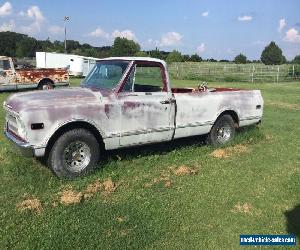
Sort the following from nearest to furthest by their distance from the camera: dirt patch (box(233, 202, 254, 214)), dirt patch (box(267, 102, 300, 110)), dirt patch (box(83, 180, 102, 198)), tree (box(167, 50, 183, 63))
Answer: dirt patch (box(233, 202, 254, 214)) → dirt patch (box(83, 180, 102, 198)) → dirt patch (box(267, 102, 300, 110)) → tree (box(167, 50, 183, 63))

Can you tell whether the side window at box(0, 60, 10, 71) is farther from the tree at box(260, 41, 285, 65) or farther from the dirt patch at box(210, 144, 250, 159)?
A: the tree at box(260, 41, 285, 65)

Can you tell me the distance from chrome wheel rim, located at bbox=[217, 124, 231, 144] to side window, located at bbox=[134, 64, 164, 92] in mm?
2010

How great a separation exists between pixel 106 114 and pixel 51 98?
3.05 feet

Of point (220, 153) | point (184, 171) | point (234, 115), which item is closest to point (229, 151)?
point (220, 153)

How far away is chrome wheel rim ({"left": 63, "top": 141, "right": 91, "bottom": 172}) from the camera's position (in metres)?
6.63

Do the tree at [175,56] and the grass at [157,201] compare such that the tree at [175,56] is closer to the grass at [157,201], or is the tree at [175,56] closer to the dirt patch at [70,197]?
the grass at [157,201]

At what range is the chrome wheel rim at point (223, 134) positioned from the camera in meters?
9.13

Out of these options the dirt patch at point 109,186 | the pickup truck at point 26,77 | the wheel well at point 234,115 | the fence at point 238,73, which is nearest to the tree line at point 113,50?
the fence at point 238,73

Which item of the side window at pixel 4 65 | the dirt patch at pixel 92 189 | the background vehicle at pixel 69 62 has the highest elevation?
the background vehicle at pixel 69 62

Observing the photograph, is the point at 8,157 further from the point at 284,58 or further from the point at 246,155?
the point at 284,58

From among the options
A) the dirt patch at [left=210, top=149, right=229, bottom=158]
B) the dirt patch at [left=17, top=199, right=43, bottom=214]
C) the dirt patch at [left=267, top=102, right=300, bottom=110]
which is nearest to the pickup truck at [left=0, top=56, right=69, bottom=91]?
the dirt patch at [left=267, top=102, right=300, bottom=110]

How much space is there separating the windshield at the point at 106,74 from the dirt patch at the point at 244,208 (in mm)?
2960

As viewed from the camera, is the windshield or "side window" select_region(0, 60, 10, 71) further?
"side window" select_region(0, 60, 10, 71)

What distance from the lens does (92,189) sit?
6242 mm
